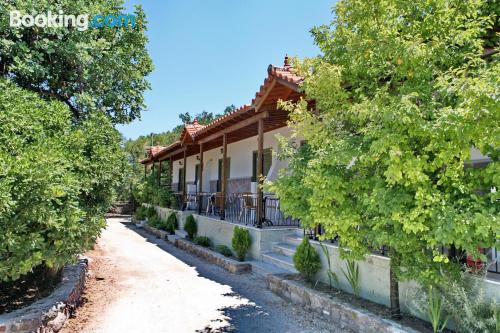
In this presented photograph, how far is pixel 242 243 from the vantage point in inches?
357

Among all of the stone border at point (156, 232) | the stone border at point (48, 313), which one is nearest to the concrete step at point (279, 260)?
the stone border at point (48, 313)

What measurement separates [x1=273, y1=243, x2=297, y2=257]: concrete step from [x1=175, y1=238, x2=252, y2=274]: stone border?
0.80 m

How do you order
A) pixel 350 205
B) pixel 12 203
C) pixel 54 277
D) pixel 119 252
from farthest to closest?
pixel 119 252
pixel 54 277
pixel 350 205
pixel 12 203

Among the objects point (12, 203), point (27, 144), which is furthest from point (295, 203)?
point (27, 144)

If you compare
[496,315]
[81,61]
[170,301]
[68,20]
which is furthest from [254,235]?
[68,20]

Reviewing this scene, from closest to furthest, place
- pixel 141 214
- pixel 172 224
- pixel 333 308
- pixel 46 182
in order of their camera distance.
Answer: pixel 46 182, pixel 333 308, pixel 172 224, pixel 141 214

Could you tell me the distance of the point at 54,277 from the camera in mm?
6168

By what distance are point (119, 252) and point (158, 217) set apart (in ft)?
23.4

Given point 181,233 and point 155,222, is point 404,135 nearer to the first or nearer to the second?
point 181,233

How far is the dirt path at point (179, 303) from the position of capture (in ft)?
16.9

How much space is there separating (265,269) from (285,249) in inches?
28.0

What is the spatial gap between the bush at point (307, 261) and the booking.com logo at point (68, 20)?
6.07m

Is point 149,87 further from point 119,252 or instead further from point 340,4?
point 119,252

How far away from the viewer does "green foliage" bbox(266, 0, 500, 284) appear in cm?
312
